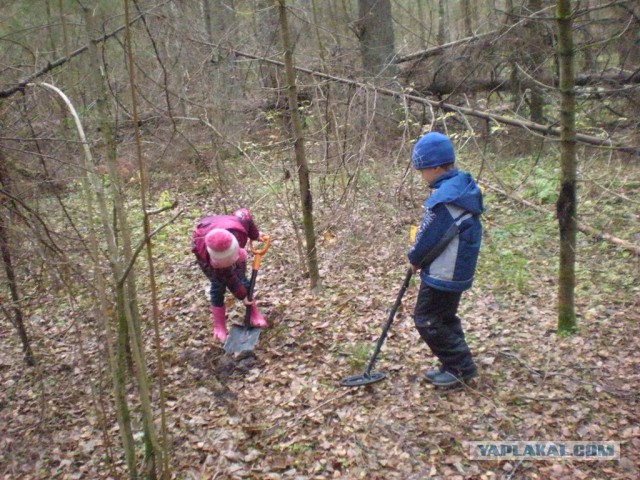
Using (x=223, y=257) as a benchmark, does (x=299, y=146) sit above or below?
above

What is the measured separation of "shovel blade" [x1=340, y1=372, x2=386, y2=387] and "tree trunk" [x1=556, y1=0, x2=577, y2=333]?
176 cm

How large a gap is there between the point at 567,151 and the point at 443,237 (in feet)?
4.22

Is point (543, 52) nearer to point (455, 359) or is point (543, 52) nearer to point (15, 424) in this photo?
point (455, 359)

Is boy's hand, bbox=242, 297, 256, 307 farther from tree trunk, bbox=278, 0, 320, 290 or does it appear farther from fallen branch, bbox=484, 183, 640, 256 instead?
fallen branch, bbox=484, 183, 640, 256

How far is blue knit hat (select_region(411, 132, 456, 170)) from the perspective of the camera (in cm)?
380

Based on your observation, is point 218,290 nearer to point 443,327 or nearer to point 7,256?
point 7,256

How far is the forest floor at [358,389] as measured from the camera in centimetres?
360

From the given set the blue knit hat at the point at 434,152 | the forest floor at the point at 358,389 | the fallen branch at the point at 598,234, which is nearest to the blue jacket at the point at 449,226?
the blue knit hat at the point at 434,152

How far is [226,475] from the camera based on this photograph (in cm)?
362

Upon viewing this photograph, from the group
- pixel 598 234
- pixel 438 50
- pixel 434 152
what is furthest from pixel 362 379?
pixel 438 50

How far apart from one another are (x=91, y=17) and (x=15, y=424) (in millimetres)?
3720

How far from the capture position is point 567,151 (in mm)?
4016

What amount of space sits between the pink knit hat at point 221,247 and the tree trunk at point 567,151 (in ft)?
9.54

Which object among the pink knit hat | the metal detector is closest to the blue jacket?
the metal detector
